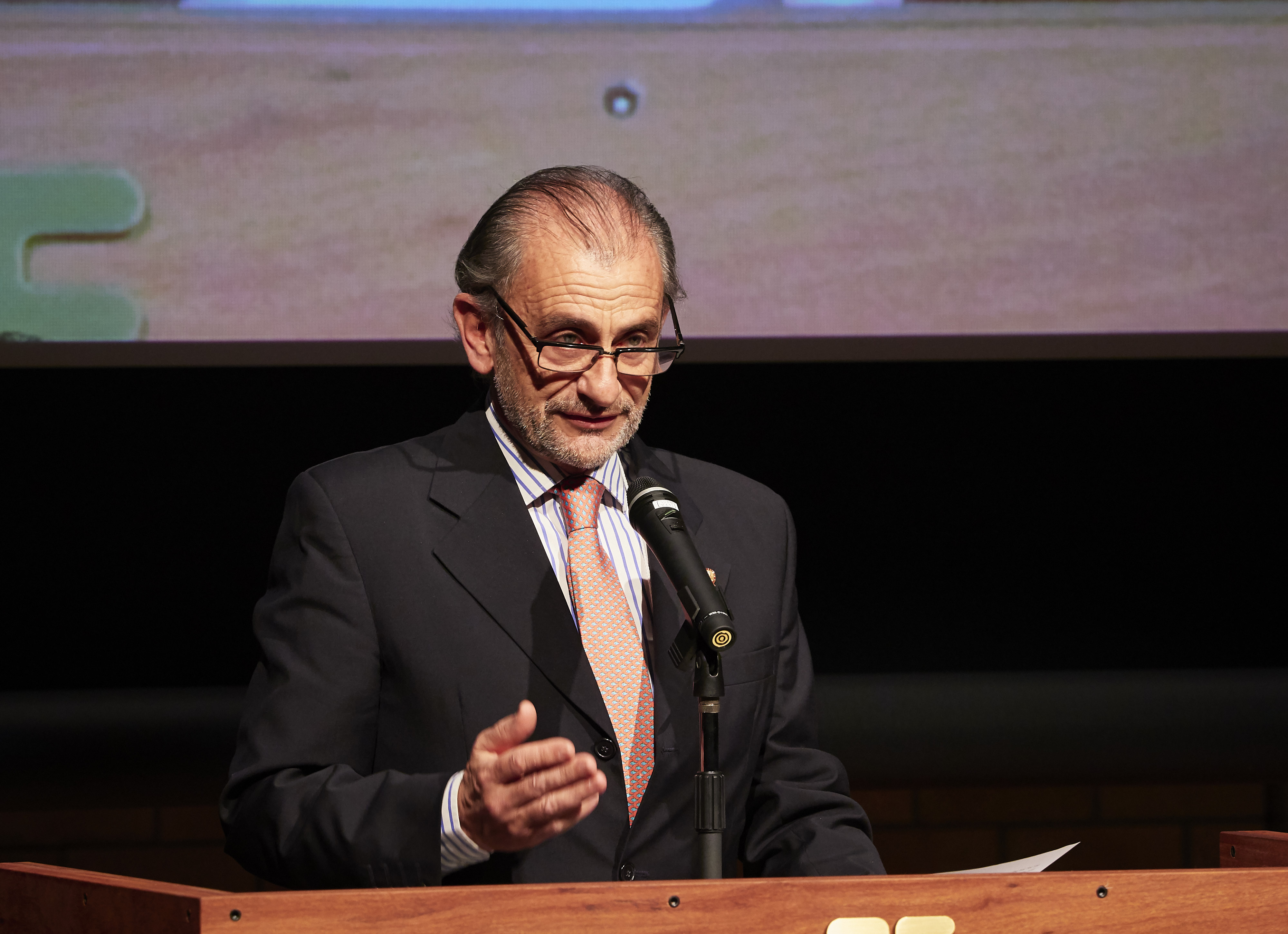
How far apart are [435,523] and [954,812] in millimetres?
2297

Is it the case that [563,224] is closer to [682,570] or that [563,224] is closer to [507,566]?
[507,566]

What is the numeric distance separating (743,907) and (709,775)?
178 mm

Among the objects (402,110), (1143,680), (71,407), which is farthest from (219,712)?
(1143,680)

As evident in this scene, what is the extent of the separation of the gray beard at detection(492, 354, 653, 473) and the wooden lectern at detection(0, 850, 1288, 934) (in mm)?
630

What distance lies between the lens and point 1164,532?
9.02ft

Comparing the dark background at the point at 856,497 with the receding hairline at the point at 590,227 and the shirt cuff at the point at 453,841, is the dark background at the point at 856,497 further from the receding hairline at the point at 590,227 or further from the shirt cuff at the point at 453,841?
the shirt cuff at the point at 453,841

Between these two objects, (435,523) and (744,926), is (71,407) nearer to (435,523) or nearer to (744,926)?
(435,523)

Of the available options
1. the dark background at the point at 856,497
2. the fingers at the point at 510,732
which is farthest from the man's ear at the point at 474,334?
the dark background at the point at 856,497

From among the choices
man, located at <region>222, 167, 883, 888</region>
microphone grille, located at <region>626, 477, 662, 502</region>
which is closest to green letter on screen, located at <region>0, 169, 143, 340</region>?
man, located at <region>222, 167, 883, 888</region>

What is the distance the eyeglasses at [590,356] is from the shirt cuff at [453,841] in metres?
0.50

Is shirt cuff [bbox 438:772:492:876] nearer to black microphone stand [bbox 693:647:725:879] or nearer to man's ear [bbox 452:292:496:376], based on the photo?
black microphone stand [bbox 693:647:725:879]

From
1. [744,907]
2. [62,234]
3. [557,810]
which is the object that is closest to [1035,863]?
[744,907]

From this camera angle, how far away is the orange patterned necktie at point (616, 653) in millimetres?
1431

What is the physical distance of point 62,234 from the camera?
89.4 inches
